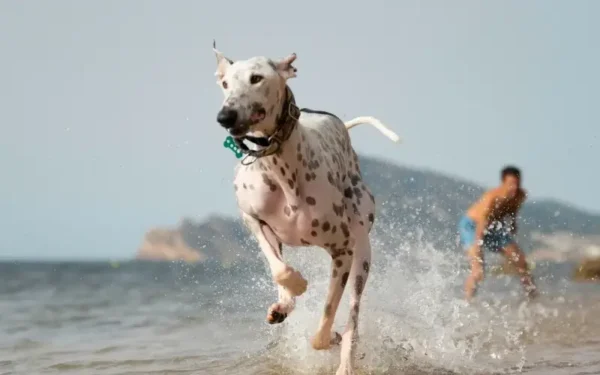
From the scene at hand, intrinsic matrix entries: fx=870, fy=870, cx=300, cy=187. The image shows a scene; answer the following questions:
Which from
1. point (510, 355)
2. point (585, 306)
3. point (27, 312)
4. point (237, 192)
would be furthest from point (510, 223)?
point (27, 312)

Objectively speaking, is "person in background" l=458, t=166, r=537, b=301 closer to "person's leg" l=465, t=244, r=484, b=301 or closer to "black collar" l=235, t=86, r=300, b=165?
"person's leg" l=465, t=244, r=484, b=301

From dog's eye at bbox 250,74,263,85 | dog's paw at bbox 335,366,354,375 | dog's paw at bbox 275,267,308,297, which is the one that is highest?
dog's eye at bbox 250,74,263,85

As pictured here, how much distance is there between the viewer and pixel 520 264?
9.60m

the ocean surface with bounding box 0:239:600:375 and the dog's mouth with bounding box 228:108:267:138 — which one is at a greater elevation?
the dog's mouth with bounding box 228:108:267:138

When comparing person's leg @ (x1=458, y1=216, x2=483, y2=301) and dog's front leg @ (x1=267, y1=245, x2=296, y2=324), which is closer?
dog's front leg @ (x1=267, y1=245, x2=296, y2=324)

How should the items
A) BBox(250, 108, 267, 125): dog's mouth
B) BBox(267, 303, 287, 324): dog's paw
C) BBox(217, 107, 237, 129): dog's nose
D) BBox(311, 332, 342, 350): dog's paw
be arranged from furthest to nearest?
BBox(311, 332, 342, 350): dog's paw < BBox(267, 303, 287, 324): dog's paw < BBox(250, 108, 267, 125): dog's mouth < BBox(217, 107, 237, 129): dog's nose

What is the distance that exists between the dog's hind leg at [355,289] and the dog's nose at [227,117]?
160 centimetres

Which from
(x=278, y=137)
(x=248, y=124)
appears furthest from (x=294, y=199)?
(x=248, y=124)

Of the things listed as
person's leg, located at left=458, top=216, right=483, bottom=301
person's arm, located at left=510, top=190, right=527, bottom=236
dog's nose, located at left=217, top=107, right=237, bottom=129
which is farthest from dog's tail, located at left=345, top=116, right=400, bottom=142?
person's arm, located at left=510, top=190, right=527, bottom=236

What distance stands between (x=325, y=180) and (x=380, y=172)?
409cm

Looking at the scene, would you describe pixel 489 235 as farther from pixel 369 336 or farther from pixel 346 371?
pixel 346 371

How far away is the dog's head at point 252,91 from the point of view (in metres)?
3.64

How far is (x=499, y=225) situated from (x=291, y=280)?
5.53 m

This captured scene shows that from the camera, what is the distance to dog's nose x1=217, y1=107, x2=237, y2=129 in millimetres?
3576
